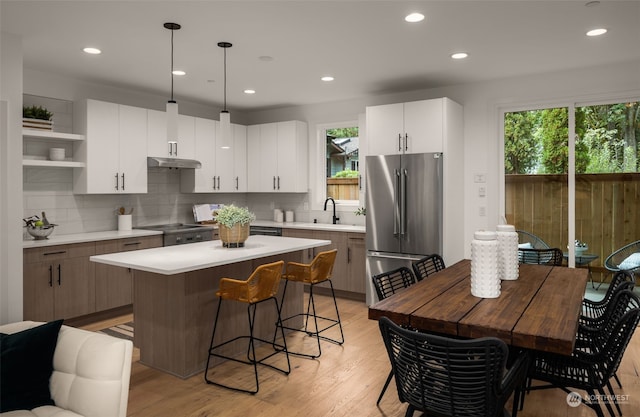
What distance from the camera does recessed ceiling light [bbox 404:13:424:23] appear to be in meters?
3.19

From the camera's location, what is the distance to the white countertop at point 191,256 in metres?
2.98

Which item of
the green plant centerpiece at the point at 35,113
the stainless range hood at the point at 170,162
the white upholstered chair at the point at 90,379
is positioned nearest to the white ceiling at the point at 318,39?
the green plant centerpiece at the point at 35,113

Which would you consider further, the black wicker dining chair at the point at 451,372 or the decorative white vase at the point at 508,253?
the decorative white vase at the point at 508,253

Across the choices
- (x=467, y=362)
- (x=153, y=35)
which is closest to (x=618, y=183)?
(x=467, y=362)

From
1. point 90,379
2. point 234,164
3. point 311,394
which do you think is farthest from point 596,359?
point 234,164

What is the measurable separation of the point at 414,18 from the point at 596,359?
2.41 metres

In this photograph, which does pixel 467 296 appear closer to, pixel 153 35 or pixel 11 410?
pixel 11 410

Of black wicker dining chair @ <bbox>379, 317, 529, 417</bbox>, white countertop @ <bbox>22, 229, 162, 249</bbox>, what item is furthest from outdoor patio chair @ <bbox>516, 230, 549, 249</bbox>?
white countertop @ <bbox>22, 229, 162, 249</bbox>

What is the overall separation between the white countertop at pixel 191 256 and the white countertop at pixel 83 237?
1142 millimetres

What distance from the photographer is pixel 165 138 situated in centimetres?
562

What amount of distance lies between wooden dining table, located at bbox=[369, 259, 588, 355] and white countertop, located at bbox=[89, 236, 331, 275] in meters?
1.24

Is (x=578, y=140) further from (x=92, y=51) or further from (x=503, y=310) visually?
(x=92, y=51)

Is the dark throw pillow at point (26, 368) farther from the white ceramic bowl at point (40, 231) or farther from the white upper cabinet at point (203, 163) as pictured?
the white upper cabinet at point (203, 163)

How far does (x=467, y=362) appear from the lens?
6.12ft
